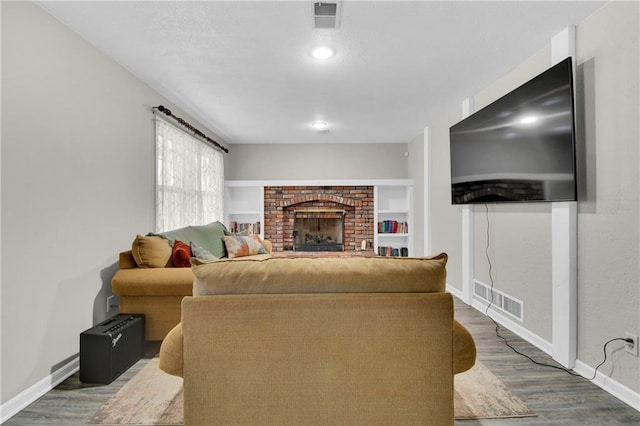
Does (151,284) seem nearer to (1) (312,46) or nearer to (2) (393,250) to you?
(1) (312,46)

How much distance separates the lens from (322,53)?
2738mm

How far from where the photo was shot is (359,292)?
1477 mm

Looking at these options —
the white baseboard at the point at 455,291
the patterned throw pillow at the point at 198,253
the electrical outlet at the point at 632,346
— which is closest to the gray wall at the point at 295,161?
the white baseboard at the point at 455,291

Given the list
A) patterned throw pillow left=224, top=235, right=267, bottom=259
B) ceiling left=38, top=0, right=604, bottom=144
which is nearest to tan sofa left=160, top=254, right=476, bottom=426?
ceiling left=38, top=0, right=604, bottom=144

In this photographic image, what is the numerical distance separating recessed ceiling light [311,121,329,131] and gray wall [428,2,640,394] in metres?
2.74

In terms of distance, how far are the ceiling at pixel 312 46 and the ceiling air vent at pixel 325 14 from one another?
0.16ft

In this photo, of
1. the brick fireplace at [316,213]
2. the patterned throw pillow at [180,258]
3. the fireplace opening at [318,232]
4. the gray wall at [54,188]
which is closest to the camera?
the gray wall at [54,188]

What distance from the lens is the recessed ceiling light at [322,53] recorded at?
268 cm

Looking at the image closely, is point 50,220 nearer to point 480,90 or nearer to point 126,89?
point 126,89

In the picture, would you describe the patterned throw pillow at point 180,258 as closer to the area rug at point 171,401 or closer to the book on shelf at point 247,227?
the area rug at point 171,401

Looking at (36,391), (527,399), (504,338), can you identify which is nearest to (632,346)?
(527,399)

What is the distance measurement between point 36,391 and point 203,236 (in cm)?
213

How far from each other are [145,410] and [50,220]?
1.35m

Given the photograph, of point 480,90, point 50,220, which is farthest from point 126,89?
point 480,90
